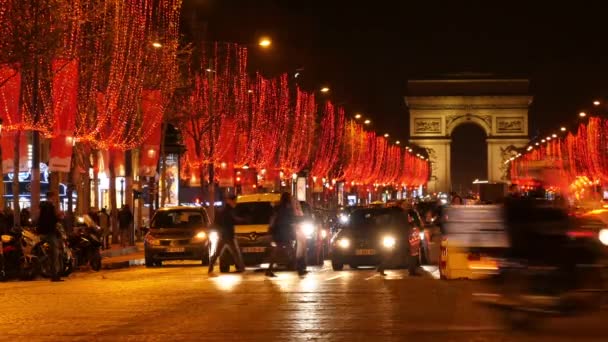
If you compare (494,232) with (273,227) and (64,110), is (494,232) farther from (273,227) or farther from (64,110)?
(64,110)

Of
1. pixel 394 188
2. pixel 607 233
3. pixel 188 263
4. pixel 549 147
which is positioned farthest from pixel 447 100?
pixel 607 233

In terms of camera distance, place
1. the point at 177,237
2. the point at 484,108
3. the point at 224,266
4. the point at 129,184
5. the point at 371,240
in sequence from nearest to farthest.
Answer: the point at 224,266
the point at 371,240
the point at 177,237
the point at 129,184
the point at 484,108

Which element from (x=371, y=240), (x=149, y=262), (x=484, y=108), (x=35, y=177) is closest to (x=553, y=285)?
(x=371, y=240)

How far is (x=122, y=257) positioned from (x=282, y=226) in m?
13.5

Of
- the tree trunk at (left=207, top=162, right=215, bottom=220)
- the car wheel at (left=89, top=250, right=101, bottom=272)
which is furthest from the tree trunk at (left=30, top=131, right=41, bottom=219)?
the tree trunk at (left=207, top=162, right=215, bottom=220)

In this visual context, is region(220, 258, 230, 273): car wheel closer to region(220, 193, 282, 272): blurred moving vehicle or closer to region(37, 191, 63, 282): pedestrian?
region(220, 193, 282, 272): blurred moving vehicle

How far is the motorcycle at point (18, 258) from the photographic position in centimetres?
2692

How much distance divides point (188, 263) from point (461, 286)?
50.4 feet

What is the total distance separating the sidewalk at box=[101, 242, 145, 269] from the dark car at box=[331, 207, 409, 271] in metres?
6.78

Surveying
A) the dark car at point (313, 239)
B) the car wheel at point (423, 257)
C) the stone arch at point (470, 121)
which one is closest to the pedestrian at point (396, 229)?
the car wheel at point (423, 257)

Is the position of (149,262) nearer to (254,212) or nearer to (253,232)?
(254,212)

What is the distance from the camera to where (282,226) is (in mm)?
26719

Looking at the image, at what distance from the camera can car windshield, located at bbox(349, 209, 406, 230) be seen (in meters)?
29.8

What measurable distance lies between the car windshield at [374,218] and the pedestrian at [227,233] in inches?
147
